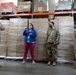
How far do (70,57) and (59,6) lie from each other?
2676 mm

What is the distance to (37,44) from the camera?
27.5 ft

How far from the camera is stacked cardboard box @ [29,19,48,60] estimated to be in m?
8.25

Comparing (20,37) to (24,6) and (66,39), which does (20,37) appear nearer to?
(24,6)

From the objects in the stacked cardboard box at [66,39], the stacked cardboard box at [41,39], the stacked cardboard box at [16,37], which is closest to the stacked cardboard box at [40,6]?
the stacked cardboard box at [41,39]

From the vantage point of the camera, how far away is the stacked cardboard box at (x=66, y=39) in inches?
314

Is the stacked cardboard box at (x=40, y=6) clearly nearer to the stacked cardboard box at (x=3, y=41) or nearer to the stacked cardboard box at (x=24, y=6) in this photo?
the stacked cardboard box at (x=24, y=6)

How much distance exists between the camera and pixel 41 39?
8.34 metres

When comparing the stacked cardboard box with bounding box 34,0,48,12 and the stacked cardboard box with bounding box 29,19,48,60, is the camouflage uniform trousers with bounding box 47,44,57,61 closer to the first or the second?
the stacked cardboard box with bounding box 29,19,48,60

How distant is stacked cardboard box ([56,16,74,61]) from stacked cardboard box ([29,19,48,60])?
71 cm

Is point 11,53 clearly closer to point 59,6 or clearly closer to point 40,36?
point 40,36

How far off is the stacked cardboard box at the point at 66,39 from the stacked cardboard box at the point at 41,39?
0.71 metres

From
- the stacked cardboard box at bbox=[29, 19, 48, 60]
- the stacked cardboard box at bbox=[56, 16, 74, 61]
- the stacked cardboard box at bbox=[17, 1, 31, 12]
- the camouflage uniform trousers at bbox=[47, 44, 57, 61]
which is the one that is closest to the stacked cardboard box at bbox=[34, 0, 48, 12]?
the stacked cardboard box at bbox=[17, 1, 31, 12]

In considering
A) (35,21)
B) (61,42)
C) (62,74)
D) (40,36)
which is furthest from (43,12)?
(62,74)

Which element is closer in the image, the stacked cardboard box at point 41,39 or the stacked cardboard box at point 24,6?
the stacked cardboard box at point 41,39
